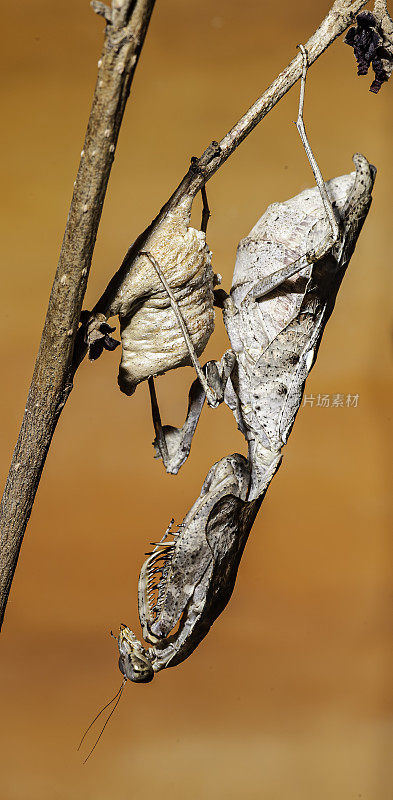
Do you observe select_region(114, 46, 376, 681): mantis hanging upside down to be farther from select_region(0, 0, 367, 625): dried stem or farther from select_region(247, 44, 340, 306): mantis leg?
select_region(0, 0, 367, 625): dried stem

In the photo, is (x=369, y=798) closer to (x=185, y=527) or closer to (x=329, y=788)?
(x=329, y=788)

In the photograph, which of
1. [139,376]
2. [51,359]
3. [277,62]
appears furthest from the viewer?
[277,62]

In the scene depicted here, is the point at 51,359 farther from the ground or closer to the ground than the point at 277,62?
closer to the ground

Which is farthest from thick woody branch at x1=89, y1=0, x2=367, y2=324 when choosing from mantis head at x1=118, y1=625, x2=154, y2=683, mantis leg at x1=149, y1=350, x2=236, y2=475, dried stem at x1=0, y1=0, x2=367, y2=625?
mantis head at x1=118, y1=625, x2=154, y2=683

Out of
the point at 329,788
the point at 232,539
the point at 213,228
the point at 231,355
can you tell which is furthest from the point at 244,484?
the point at 329,788

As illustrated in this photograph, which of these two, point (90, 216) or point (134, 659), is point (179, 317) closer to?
point (90, 216)

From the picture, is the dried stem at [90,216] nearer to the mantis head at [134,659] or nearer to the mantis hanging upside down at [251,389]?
the mantis hanging upside down at [251,389]
